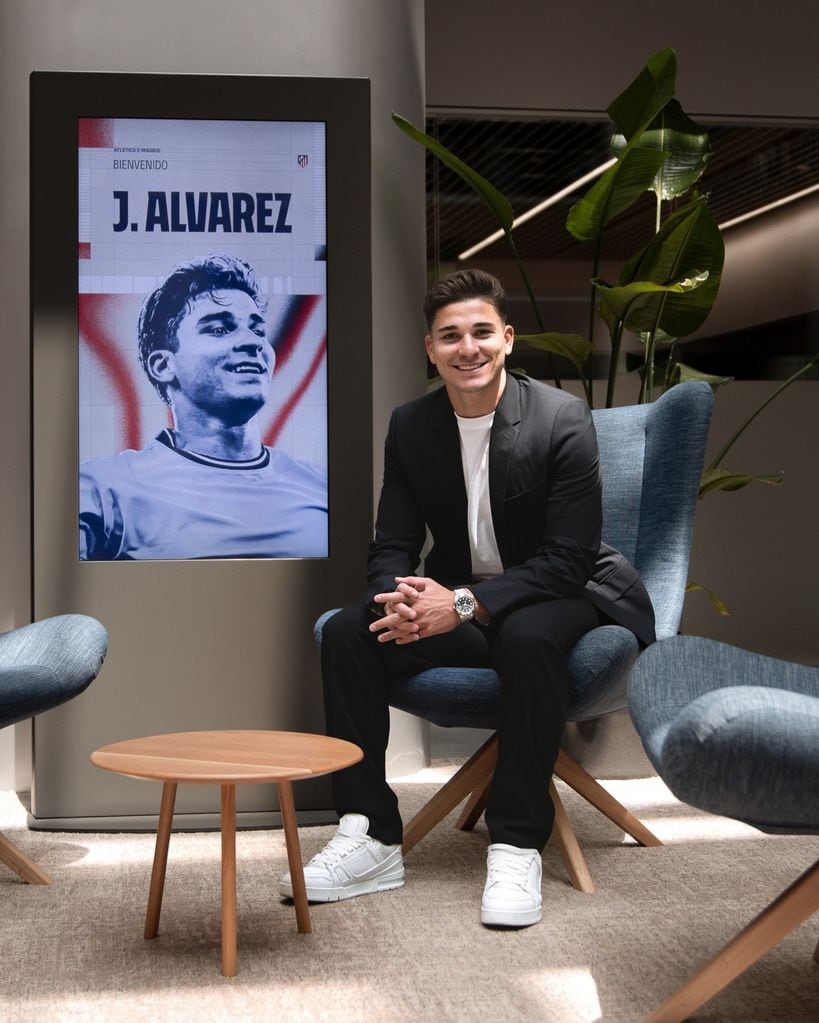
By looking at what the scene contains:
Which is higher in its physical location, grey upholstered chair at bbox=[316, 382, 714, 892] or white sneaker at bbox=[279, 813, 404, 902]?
grey upholstered chair at bbox=[316, 382, 714, 892]

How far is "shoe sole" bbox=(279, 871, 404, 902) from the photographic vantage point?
2425 mm

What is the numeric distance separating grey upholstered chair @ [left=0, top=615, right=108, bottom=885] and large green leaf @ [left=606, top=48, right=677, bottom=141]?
2111 mm

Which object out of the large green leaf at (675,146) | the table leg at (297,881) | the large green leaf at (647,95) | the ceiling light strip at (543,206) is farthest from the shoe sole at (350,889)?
the ceiling light strip at (543,206)

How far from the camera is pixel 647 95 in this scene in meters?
3.60

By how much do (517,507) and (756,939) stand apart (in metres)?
1.23

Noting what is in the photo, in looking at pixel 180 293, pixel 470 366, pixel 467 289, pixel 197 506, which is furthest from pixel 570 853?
pixel 180 293

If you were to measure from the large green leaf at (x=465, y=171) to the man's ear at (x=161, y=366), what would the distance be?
0.91 meters

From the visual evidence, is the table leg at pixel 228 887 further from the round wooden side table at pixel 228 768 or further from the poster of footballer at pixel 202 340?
the poster of footballer at pixel 202 340

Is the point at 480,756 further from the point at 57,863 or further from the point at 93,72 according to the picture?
the point at 93,72

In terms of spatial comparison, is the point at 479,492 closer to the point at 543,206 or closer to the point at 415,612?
the point at 415,612

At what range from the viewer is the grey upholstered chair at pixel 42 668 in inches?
94.2

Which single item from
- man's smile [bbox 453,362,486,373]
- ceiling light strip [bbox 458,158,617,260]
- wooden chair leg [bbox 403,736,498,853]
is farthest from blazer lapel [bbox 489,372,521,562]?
ceiling light strip [bbox 458,158,617,260]

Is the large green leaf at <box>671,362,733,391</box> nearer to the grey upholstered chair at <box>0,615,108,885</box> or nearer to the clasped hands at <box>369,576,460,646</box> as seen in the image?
the clasped hands at <box>369,576,460,646</box>

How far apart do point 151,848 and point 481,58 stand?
4.08 m
